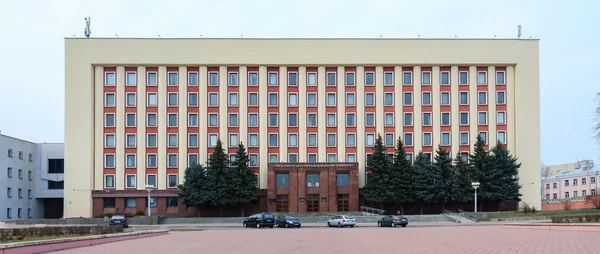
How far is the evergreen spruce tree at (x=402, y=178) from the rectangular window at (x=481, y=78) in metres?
11.3

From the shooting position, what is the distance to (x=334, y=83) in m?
69.4

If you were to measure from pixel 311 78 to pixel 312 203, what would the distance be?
12800 mm

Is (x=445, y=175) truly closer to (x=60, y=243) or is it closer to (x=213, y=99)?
(x=213, y=99)

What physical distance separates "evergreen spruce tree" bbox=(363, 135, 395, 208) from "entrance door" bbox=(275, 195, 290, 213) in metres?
7.86

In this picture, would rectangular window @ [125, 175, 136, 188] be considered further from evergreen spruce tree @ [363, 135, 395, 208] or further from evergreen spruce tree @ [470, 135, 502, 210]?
evergreen spruce tree @ [470, 135, 502, 210]

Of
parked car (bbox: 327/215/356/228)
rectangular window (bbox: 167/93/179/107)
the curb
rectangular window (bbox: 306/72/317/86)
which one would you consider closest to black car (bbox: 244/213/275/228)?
parked car (bbox: 327/215/356/228)

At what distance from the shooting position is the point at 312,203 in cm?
6675

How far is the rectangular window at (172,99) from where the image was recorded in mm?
68500

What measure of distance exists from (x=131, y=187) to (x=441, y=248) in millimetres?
50413

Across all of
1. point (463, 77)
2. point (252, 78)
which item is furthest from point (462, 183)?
point (252, 78)

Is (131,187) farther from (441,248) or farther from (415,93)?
(441,248)

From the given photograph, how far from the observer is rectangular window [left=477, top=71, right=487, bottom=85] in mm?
69375

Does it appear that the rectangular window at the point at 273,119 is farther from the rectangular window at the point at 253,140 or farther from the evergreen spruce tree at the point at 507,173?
the evergreen spruce tree at the point at 507,173

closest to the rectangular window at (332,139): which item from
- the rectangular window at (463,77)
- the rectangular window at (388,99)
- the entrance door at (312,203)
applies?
the entrance door at (312,203)
